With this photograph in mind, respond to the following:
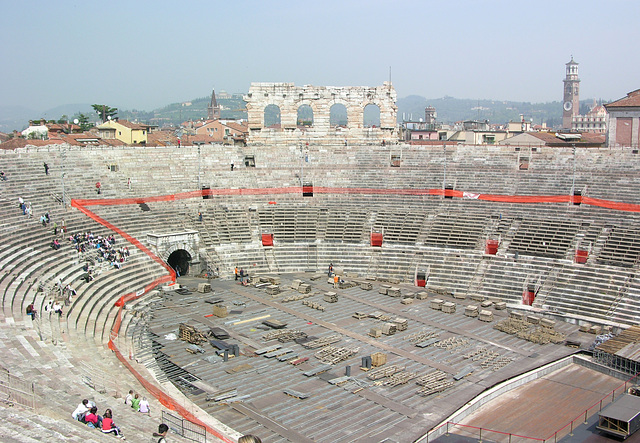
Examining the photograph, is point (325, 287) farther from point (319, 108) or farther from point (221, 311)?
point (319, 108)

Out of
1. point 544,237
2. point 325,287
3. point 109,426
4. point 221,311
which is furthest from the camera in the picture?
point 325,287

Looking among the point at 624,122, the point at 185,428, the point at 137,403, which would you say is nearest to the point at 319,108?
the point at 624,122

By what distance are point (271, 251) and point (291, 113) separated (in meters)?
15.9

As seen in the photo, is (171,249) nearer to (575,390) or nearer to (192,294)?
(192,294)

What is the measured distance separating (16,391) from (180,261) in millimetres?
25029

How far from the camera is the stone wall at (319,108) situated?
52.1 metres

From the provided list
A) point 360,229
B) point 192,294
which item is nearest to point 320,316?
point 192,294

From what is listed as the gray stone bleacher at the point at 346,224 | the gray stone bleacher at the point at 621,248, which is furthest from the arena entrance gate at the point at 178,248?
the gray stone bleacher at the point at 621,248

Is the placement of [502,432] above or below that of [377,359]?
below

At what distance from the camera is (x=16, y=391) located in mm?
16422

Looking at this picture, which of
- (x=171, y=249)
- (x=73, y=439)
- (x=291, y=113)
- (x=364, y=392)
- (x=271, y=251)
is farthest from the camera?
(x=291, y=113)

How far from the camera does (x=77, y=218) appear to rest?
37125 millimetres

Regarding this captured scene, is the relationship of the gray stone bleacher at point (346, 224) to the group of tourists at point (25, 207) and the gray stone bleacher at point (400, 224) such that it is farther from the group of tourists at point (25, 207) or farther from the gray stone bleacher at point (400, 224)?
the group of tourists at point (25, 207)

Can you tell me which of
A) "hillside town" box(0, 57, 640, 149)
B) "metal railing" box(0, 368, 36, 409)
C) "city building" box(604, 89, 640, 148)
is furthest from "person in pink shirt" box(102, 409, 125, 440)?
"city building" box(604, 89, 640, 148)
